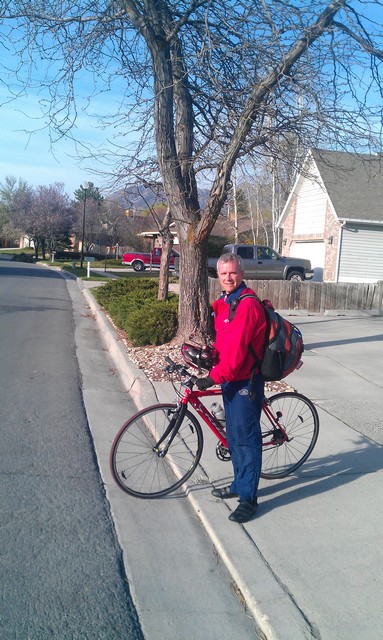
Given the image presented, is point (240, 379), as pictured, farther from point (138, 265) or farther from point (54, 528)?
point (138, 265)

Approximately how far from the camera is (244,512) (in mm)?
4250

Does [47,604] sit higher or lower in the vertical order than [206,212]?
lower

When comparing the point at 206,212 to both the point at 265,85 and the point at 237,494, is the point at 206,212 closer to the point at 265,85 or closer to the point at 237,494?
the point at 265,85

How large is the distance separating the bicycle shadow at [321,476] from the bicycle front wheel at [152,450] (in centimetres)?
66

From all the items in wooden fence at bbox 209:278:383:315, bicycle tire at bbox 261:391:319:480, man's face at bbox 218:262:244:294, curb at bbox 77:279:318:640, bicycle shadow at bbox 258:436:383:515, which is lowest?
curb at bbox 77:279:318:640

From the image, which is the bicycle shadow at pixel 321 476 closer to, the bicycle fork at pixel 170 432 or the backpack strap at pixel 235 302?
the bicycle fork at pixel 170 432

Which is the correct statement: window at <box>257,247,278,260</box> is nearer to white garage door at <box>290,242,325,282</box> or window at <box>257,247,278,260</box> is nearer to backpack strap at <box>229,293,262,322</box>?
white garage door at <box>290,242,325,282</box>

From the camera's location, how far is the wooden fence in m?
17.4

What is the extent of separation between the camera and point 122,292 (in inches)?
679

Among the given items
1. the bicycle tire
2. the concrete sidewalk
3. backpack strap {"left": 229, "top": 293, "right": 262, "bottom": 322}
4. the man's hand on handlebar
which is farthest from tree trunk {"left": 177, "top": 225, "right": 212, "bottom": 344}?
the man's hand on handlebar

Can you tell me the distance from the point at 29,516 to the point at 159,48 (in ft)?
23.5

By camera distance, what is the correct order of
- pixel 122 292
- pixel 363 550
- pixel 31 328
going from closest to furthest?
pixel 363 550 → pixel 31 328 → pixel 122 292

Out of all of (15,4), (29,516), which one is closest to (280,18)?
(15,4)

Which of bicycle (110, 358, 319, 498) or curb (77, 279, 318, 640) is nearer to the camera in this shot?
curb (77, 279, 318, 640)
